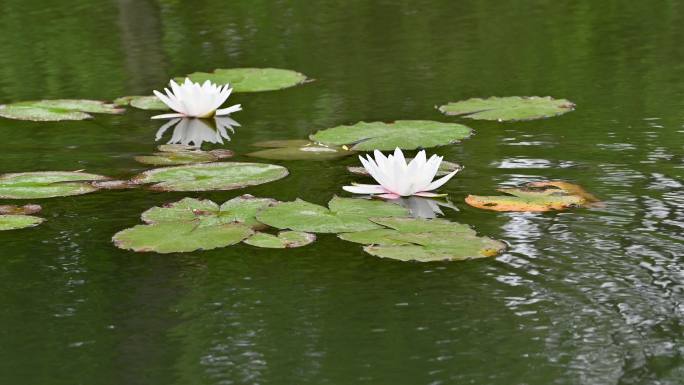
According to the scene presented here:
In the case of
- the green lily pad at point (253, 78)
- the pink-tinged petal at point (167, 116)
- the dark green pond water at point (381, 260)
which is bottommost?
the dark green pond water at point (381, 260)

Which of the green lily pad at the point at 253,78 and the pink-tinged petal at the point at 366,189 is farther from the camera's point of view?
the green lily pad at the point at 253,78

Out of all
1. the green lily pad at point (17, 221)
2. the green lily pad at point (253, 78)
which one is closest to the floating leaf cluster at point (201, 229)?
the green lily pad at point (17, 221)

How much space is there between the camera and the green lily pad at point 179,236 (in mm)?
2596

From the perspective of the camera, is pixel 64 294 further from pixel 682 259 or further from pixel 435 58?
pixel 435 58

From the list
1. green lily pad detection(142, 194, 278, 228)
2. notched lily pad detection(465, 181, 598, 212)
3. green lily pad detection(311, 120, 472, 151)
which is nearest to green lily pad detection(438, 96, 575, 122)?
green lily pad detection(311, 120, 472, 151)

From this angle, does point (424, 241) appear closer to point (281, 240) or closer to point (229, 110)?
point (281, 240)

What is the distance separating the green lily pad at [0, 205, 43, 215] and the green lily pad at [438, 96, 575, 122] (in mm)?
1450

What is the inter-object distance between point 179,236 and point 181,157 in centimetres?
79

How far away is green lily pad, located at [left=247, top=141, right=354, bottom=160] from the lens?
3.39 meters

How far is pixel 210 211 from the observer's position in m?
2.80

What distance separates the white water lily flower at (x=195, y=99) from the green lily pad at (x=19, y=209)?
0.99 m

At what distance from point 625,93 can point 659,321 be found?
205 centimetres

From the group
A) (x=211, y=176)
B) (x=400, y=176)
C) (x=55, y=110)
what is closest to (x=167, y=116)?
(x=55, y=110)

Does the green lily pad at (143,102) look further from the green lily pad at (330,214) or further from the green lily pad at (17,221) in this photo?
the green lily pad at (330,214)
